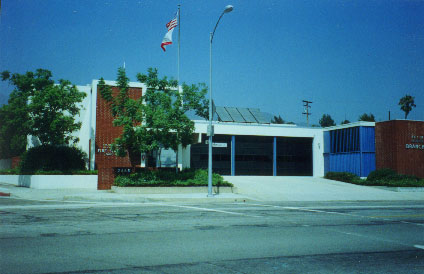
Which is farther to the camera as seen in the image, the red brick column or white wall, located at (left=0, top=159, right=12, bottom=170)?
white wall, located at (left=0, top=159, right=12, bottom=170)

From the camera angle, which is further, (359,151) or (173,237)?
(359,151)

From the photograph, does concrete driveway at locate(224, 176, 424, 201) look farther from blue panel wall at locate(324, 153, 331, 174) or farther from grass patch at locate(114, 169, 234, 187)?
blue panel wall at locate(324, 153, 331, 174)

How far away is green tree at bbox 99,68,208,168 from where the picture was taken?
69.7 ft

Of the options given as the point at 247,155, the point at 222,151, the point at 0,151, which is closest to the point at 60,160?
the point at 0,151

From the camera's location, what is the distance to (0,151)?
104ft

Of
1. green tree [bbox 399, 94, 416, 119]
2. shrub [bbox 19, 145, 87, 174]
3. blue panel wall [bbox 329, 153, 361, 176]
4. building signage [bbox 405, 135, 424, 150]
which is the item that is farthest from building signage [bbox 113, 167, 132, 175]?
green tree [bbox 399, 94, 416, 119]

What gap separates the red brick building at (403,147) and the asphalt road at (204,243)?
21.0 meters

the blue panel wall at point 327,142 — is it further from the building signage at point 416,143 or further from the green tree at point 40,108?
the green tree at point 40,108

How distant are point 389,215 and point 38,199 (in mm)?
15631

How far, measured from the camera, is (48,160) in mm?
26516

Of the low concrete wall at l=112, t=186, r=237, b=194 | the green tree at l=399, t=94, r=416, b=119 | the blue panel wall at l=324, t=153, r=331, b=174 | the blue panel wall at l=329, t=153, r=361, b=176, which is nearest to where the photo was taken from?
the low concrete wall at l=112, t=186, r=237, b=194

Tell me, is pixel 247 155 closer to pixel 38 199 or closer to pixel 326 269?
pixel 38 199

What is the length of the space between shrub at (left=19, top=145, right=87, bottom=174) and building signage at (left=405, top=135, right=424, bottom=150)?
2713 cm

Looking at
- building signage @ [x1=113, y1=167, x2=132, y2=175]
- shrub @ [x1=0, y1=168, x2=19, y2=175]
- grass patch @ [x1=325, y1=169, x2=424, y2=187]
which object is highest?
building signage @ [x1=113, y1=167, x2=132, y2=175]
